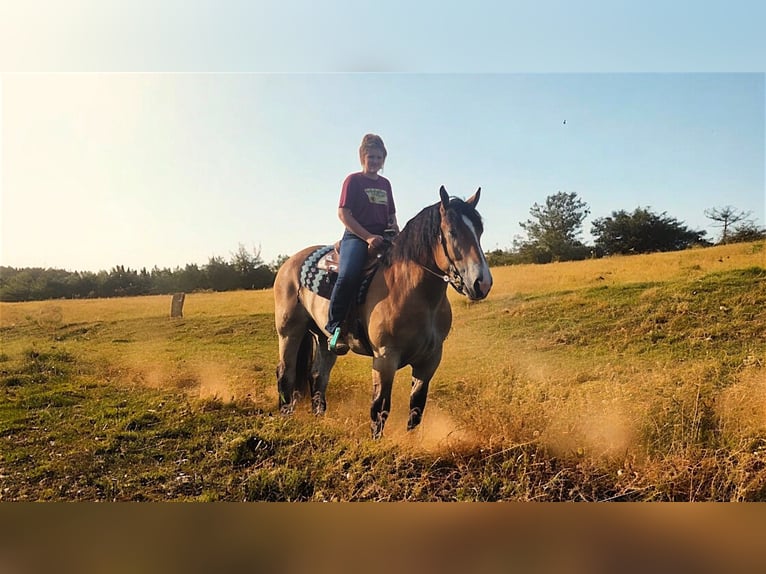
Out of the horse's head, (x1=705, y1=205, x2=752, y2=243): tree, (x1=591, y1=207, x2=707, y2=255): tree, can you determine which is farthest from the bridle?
(x1=705, y1=205, x2=752, y2=243): tree

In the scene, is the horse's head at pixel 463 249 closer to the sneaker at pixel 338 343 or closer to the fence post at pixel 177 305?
the sneaker at pixel 338 343

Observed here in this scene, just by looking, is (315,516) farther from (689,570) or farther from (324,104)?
(324,104)

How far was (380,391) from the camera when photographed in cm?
422

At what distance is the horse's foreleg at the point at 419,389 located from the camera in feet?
14.3

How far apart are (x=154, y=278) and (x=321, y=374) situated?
62.3 inches

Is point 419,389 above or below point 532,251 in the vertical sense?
below

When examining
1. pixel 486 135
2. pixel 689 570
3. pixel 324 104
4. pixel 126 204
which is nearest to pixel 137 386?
pixel 126 204

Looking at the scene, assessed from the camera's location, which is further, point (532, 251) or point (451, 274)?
point (532, 251)

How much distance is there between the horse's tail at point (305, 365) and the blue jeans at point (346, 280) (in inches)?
16.1

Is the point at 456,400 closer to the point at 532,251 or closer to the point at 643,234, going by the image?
the point at 532,251

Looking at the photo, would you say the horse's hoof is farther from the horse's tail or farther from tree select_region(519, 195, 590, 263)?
tree select_region(519, 195, 590, 263)

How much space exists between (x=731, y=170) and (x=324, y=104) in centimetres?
335

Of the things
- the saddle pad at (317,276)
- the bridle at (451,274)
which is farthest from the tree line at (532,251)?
the bridle at (451,274)

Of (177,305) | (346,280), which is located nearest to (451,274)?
(346,280)
